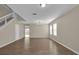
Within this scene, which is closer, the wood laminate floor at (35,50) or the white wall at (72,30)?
the white wall at (72,30)

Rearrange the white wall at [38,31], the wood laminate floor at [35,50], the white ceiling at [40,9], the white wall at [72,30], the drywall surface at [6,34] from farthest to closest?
the white wall at [38,31] → the drywall surface at [6,34] → the wood laminate floor at [35,50] → the white wall at [72,30] → the white ceiling at [40,9]

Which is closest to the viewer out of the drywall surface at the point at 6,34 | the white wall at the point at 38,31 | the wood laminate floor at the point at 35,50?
the wood laminate floor at the point at 35,50

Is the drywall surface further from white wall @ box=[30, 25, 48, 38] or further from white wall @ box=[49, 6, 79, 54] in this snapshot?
white wall @ box=[30, 25, 48, 38]

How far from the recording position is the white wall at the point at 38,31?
1547 cm

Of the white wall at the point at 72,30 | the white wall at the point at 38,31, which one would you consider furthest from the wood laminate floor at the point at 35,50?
the white wall at the point at 38,31

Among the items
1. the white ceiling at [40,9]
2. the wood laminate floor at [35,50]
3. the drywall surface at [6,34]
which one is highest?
the white ceiling at [40,9]

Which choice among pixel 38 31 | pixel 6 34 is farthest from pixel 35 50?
pixel 38 31

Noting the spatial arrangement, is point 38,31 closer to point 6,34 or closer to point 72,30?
point 6,34

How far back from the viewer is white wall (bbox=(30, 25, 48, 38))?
50.8ft

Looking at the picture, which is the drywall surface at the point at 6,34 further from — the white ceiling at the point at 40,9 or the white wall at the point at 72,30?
the white wall at the point at 72,30

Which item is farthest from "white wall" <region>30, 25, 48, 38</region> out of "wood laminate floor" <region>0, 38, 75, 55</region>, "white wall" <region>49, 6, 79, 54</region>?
"white wall" <region>49, 6, 79, 54</region>
